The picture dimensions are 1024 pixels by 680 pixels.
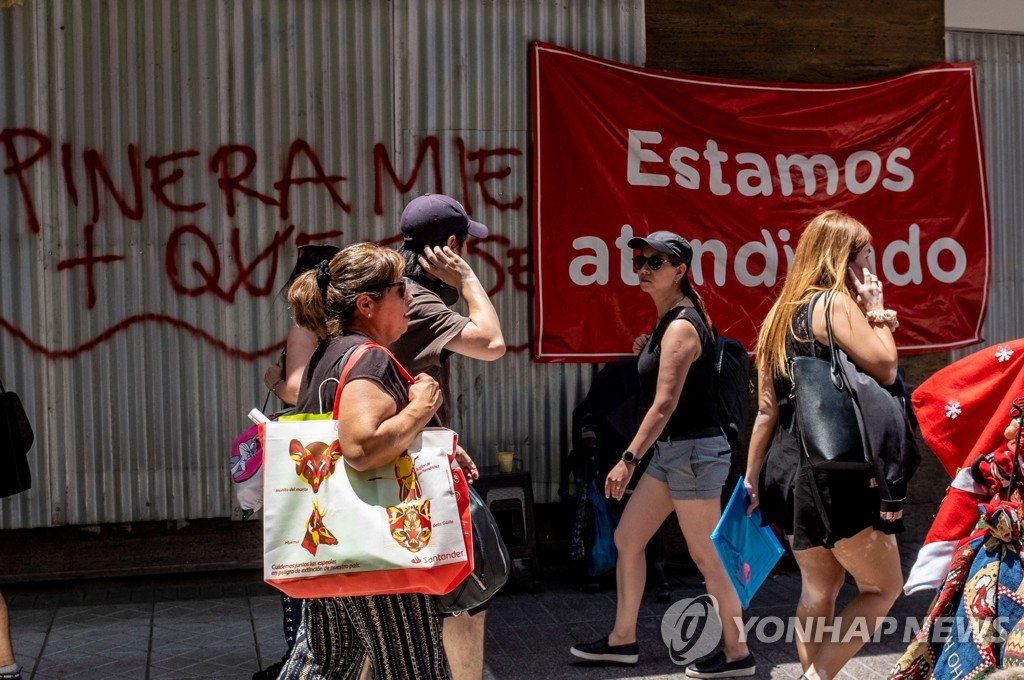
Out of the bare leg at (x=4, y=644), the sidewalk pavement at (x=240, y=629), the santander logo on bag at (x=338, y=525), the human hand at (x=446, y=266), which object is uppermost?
the human hand at (x=446, y=266)

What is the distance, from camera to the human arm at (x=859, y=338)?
14.3 ft

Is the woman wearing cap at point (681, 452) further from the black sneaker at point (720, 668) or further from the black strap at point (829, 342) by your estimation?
the black strap at point (829, 342)

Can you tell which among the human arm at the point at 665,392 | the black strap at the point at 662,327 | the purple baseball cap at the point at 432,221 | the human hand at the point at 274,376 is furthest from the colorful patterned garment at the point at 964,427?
the human hand at the point at 274,376

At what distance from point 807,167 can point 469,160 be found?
2.23 metres

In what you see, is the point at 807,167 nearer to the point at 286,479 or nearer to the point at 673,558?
the point at 673,558

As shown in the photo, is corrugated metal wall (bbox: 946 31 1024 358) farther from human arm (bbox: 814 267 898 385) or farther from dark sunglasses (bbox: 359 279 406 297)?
dark sunglasses (bbox: 359 279 406 297)

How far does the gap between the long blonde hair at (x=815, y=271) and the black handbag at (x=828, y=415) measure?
0.18 m

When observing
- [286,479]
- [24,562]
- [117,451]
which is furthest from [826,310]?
[24,562]

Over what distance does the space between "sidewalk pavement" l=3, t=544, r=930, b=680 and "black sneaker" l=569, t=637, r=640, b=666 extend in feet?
0.14

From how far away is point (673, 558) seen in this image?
7.36 meters

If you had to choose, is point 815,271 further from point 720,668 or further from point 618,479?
point 720,668

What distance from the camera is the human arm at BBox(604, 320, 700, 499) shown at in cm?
511

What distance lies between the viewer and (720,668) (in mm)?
5250

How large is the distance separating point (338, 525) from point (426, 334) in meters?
1.02
